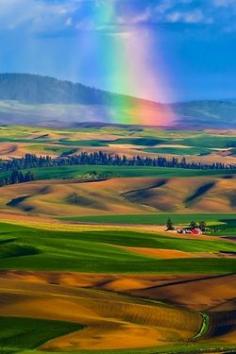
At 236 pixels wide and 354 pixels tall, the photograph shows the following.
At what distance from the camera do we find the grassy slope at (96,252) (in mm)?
70938

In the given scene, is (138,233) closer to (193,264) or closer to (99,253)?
(99,253)

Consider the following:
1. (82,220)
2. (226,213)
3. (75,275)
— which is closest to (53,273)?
(75,275)

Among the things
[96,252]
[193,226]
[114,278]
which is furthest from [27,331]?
[193,226]

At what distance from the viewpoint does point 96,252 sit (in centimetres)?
7894

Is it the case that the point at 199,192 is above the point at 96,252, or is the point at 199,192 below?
above

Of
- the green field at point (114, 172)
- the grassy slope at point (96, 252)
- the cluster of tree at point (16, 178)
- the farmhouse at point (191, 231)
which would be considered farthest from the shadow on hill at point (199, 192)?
the grassy slope at point (96, 252)

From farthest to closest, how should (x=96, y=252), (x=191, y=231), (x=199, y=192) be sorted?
(x=199, y=192)
(x=191, y=231)
(x=96, y=252)

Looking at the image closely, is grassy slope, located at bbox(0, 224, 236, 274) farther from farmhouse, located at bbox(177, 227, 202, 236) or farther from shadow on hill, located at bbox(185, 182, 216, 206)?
shadow on hill, located at bbox(185, 182, 216, 206)

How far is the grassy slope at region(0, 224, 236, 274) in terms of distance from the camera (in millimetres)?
70938

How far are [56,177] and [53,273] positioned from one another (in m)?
97.5

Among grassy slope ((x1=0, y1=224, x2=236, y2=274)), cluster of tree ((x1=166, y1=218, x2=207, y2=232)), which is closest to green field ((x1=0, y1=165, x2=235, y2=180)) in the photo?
cluster of tree ((x1=166, y1=218, x2=207, y2=232))

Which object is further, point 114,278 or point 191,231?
point 191,231

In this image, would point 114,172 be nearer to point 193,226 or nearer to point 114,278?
point 193,226

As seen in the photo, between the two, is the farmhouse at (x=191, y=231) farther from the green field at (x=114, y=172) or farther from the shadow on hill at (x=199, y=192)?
the green field at (x=114, y=172)
